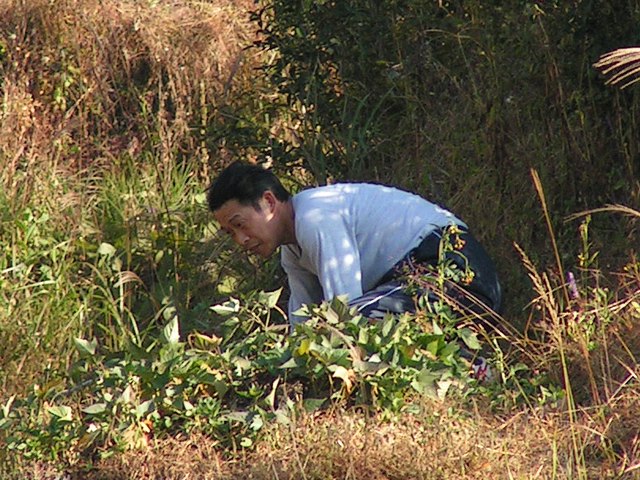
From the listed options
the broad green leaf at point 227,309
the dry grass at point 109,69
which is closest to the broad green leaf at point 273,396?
the broad green leaf at point 227,309

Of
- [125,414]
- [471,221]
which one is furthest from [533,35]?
[125,414]

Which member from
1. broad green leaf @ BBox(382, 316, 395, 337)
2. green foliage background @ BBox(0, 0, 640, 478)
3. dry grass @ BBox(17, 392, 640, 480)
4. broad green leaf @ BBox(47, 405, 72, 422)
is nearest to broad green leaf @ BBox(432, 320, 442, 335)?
green foliage background @ BBox(0, 0, 640, 478)

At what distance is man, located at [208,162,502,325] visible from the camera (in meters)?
5.68

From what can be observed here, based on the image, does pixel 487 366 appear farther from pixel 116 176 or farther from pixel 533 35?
pixel 116 176

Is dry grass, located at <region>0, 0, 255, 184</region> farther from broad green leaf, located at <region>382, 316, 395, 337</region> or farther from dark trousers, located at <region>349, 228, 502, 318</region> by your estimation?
broad green leaf, located at <region>382, 316, 395, 337</region>

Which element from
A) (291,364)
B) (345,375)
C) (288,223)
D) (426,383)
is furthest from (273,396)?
(288,223)

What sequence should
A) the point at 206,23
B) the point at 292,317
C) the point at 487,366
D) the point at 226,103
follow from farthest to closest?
the point at 206,23 → the point at 226,103 → the point at 292,317 → the point at 487,366

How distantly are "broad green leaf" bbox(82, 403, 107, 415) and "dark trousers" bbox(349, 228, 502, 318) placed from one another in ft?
4.01

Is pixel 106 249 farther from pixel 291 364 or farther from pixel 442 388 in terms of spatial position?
pixel 442 388

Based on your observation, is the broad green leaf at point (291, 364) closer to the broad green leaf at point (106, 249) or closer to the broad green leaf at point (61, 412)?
the broad green leaf at point (61, 412)

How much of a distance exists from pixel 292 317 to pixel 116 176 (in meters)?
2.42

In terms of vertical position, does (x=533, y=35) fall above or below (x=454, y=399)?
above

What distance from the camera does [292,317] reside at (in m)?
5.87

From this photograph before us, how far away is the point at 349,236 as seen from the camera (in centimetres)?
580
